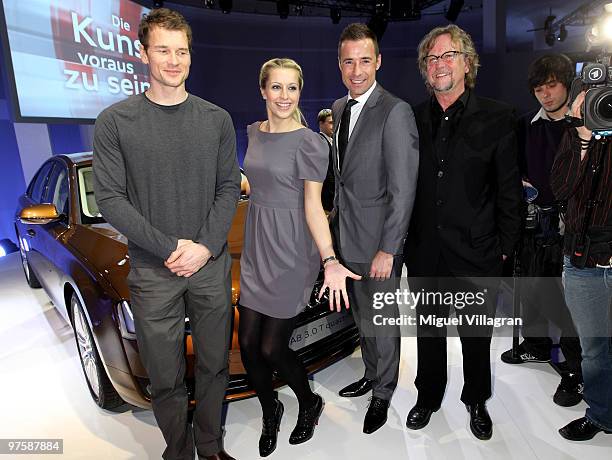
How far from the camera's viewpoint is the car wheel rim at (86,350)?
214cm

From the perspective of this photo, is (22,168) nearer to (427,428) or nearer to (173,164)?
(173,164)

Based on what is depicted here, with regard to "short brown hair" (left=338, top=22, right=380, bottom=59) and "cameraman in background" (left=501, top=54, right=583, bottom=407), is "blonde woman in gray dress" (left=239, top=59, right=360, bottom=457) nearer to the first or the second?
"short brown hair" (left=338, top=22, right=380, bottom=59)

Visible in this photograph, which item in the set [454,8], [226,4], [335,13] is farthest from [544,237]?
[335,13]

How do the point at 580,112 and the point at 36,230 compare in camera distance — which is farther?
the point at 36,230

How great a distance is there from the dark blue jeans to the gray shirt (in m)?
1.33

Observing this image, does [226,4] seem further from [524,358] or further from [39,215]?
[524,358]

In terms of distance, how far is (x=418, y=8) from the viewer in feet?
32.4

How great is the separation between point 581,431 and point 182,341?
167 centimetres

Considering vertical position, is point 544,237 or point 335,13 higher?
point 335,13

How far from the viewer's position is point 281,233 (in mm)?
1735

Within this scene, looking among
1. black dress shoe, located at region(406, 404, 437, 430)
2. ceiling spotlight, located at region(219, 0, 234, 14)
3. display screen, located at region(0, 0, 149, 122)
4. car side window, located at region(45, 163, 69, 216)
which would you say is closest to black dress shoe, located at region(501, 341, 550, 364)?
black dress shoe, located at region(406, 404, 437, 430)

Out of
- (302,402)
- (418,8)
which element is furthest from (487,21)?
(302,402)

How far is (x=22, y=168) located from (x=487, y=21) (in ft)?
26.1

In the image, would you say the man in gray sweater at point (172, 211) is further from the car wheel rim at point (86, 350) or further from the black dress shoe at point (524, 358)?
the black dress shoe at point (524, 358)
